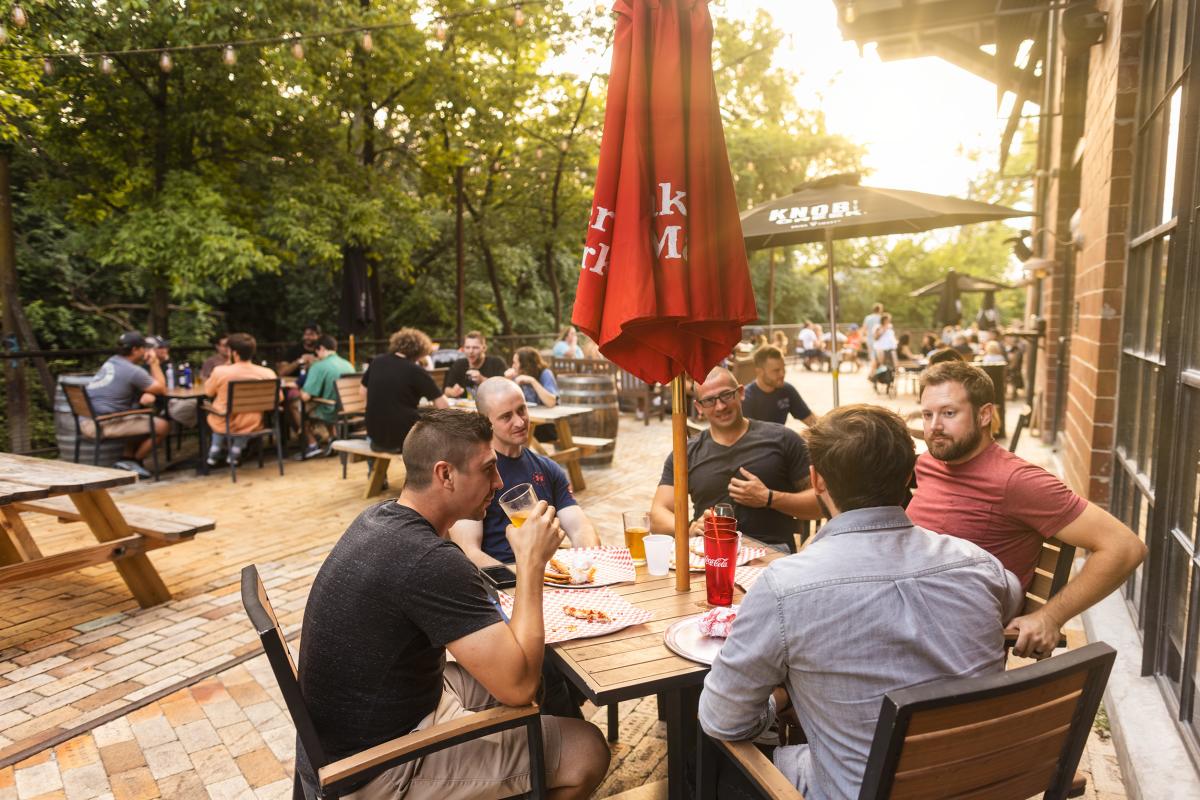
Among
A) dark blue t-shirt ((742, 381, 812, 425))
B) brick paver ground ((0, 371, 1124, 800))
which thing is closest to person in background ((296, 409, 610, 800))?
brick paver ground ((0, 371, 1124, 800))

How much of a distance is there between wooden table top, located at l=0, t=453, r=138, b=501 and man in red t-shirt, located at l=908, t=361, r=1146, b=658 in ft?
12.5

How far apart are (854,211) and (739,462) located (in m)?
2.67

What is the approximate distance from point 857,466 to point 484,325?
701 inches

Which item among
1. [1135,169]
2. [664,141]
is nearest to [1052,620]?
[664,141]

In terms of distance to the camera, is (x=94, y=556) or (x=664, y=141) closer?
(x=664, y=141)

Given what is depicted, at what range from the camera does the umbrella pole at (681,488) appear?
2.35m

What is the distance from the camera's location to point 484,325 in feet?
61.9

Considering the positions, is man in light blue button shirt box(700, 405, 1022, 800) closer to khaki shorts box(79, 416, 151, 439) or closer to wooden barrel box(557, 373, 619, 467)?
wooden barrel box(557, 373, 619, 467)

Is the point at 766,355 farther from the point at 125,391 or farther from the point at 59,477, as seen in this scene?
the point at 125,391

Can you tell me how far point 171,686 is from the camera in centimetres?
343

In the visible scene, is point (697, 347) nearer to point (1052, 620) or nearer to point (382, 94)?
point (1052, 620)

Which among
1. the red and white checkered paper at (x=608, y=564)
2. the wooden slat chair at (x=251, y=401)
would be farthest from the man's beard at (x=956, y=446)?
the wooden slat chair at (x=251, y=401)

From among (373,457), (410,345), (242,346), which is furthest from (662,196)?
(242,346)

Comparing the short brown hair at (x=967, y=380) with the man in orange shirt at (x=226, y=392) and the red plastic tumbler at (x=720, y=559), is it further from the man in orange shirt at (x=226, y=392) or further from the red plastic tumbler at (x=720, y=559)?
the man in orange shirt at (x=226, y=392)
